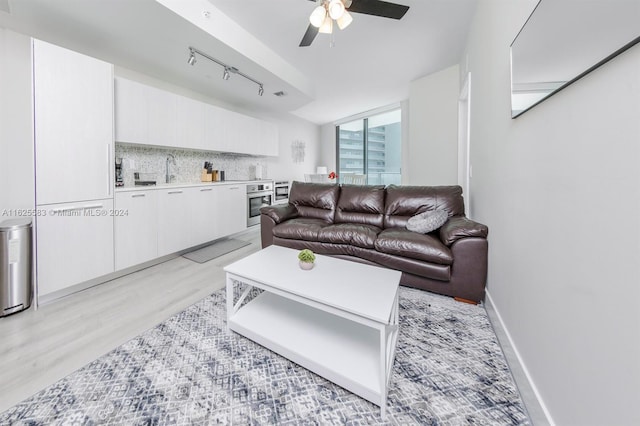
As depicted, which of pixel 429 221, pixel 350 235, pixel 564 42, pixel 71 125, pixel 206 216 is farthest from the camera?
pixel 206 216

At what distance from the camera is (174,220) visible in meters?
3.19

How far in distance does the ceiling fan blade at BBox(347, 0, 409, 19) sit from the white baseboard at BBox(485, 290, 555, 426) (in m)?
2.45

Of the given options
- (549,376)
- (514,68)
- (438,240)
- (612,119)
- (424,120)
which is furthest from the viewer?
(424,120)

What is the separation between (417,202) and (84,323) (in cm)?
318

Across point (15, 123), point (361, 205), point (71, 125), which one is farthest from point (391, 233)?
point (15, 123)

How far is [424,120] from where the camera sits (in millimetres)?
4328

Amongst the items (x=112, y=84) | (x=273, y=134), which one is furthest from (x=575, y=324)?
(x=273, y=134)

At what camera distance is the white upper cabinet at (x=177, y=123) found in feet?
9.08

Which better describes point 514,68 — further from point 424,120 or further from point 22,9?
point 22,9

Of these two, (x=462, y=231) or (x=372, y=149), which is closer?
(x=462, y=231)

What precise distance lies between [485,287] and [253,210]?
3.66 meters

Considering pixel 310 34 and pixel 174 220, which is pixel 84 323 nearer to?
pixel 174 220

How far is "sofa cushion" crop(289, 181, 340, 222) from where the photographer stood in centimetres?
338

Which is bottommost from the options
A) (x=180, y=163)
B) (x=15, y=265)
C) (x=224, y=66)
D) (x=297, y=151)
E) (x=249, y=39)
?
(x=15, y=265)
